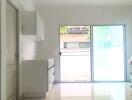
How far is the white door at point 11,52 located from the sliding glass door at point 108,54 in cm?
373

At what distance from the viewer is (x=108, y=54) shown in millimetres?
7863

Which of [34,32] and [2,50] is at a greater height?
[34,32]

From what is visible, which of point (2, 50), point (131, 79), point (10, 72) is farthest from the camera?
point (131, 79)

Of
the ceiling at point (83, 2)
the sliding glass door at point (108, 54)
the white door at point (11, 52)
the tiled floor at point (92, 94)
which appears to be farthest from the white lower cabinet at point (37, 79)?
the sliding glass door at point (108, 54)

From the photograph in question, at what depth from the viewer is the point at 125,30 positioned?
774 centimetres

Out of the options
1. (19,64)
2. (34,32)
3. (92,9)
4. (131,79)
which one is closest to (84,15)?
(92,9)

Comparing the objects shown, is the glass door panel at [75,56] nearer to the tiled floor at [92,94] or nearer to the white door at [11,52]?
the tiled floor at [92,94]

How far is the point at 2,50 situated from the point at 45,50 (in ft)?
13.4

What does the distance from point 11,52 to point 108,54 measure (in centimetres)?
424

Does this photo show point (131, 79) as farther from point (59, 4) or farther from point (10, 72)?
point (10, 72)

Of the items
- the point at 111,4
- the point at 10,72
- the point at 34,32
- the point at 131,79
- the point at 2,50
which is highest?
the point at 111,4

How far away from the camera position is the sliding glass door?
780 centimetres

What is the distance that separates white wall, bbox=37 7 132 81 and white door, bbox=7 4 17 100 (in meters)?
2.97

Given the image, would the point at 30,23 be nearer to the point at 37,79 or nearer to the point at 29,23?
the point at 29,23
